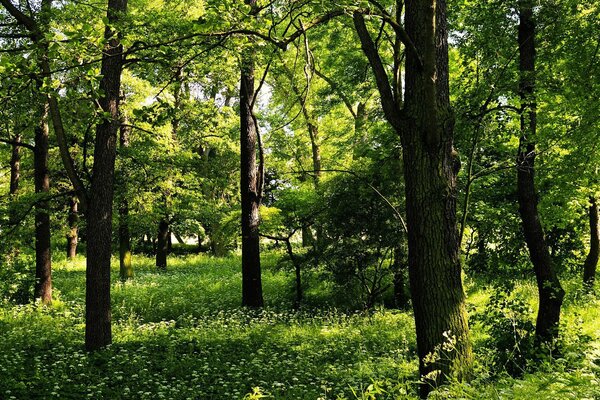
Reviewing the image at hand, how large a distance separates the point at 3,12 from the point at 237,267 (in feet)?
46.6

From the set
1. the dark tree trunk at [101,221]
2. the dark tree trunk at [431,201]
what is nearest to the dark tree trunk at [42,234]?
the dark tree trunk at [101,221]

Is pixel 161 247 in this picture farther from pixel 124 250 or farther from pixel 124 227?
pixel 124 227

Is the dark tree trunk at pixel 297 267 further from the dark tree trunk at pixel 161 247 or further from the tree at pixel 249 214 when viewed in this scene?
the dark tree trunk at pixel 161 247

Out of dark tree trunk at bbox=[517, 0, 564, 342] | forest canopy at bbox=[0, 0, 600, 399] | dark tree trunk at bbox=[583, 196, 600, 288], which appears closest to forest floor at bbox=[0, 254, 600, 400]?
forest canopy at bbox=[0, 0, 600, 399]

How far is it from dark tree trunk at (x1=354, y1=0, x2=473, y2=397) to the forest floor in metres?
0.44

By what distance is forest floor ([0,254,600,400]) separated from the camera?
4.90 meters

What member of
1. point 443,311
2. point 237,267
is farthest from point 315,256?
point 237,267

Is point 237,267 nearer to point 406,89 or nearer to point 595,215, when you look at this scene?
point 595,215

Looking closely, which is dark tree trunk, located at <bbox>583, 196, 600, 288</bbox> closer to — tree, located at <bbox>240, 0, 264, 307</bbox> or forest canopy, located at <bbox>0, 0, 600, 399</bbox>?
forest canopy, located at <bbox>0, 0, 600, 399</bbox>

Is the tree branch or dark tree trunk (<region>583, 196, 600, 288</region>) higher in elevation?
the tree branch

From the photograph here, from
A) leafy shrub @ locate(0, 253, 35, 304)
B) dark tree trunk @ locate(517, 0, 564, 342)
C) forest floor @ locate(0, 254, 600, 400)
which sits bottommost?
forest floor @ locate(0, 254, 600, 400)

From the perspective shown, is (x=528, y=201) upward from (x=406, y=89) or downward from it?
downward

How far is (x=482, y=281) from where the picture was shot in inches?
402

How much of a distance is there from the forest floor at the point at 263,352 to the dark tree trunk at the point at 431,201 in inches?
17.2
